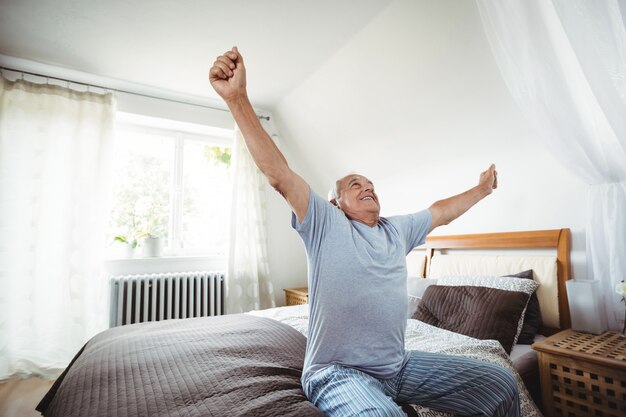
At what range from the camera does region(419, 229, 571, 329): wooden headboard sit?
1954mm

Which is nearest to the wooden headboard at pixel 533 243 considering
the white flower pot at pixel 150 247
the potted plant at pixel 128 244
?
the white flower pot at pixel 150 247

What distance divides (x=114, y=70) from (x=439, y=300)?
3166mm

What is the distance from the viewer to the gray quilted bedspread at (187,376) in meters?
1.04

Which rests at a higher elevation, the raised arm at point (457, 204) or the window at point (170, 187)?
the window at point (170, 187)

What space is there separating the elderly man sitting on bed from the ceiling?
5.01ft

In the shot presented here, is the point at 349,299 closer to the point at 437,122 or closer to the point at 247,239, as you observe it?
the point at 437,122

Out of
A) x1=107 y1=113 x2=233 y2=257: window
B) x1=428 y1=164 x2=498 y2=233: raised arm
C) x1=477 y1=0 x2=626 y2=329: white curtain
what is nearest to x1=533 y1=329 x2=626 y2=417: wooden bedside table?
x1=477 y1=0 x2=626 y2=329: white curtain

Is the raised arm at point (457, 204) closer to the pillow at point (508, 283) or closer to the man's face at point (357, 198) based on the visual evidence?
the man's face at point (357, 198)

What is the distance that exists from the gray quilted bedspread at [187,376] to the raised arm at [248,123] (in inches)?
25.3

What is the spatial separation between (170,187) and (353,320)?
10.5ft

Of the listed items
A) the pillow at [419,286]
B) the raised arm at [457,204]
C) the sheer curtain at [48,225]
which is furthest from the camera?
the sheer curtain at [48,225]

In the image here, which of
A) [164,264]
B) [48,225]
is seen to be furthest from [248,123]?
[164,264]

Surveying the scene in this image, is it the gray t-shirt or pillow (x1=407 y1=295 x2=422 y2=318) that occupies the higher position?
the gray t-shirt

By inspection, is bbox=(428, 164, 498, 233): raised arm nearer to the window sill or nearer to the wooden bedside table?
the wooden bedside table
